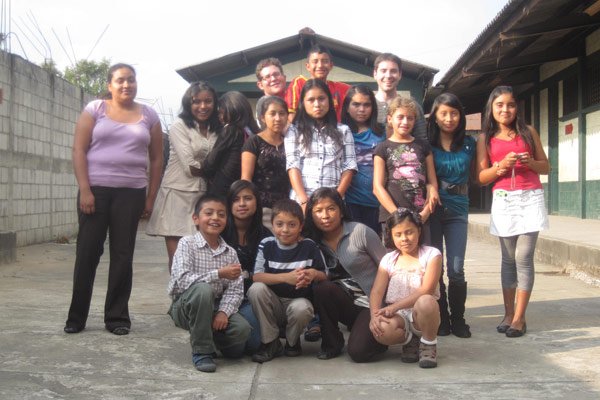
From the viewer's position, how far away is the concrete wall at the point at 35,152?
9219 millimetres

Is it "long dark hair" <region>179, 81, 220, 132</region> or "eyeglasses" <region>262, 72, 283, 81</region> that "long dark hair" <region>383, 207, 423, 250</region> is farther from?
"eyeglasses" <region>262, 72, 283, 81</region>

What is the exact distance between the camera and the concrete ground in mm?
3486

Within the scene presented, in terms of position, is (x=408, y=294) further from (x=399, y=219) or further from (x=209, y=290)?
(x=209, y=290)

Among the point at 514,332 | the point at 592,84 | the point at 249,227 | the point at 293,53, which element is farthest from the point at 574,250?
the point at 293,53

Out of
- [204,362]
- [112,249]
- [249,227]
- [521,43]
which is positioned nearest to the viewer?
[204,362]

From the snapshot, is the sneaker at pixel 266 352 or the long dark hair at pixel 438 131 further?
the long dark hair at pixel 438 131

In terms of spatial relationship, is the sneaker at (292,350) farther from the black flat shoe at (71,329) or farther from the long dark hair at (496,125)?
the long dark hair at (496,125)

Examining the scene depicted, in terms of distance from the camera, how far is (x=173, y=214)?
16.6ft

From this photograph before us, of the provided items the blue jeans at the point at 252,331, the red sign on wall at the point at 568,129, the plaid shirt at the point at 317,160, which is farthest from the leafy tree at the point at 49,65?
the red sign on wall at the point at 568,129

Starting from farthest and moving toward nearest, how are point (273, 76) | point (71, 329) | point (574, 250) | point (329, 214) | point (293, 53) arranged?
point (293, 53), point (574, 250), point (273, 76), point (71, 329), point (329, 214)

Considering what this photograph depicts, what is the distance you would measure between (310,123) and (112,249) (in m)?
1.50

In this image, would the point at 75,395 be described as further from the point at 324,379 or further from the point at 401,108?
the point at 401,108

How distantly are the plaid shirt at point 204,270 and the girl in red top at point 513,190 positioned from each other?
179 cm

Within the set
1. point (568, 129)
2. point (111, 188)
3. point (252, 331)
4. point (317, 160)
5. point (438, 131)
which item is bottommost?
point (252, 331)
